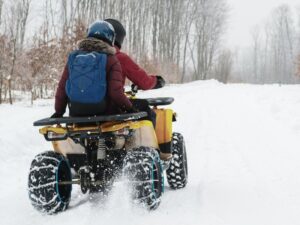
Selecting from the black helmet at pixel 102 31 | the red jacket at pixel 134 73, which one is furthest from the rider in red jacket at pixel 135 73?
the black helmet at pixel 102 31

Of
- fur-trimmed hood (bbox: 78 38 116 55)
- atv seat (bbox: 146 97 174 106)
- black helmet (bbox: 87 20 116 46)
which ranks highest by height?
black helmet (bbox: 87 20 116 46)

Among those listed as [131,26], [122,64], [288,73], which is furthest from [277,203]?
[288,73]

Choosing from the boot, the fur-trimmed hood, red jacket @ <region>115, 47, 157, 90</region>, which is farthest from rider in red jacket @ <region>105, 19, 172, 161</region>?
the boot

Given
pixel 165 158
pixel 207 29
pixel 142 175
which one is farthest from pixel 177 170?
pixel 207 29

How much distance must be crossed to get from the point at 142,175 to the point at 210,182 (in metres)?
1.68

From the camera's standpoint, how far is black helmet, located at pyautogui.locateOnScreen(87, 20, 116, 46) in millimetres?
4441

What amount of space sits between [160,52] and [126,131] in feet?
144

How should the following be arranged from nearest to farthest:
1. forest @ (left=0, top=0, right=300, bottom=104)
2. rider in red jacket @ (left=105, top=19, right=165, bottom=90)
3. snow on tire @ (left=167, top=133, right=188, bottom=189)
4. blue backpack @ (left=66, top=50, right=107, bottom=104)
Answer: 1. blue backpack @ (left=66, top=50, right=107, bottom=104)
2. rider in red jacket @ (left=105, top=19, right=165, bottom=90)
3. snow on tire @ (left=167, top=133, right=188, bottom=189)
4. forest @ (left=0, top=0, right=300, bottom=104)

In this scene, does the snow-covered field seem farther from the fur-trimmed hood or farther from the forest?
the forest

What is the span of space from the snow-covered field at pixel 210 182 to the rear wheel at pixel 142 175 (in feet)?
0.42

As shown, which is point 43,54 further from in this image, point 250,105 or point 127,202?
point 127,202

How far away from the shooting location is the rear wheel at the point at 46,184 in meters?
4.02

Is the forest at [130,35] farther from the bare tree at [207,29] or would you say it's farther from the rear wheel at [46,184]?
the rear wheel at [46,184]

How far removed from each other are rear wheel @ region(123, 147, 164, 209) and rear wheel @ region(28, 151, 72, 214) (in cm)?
63
